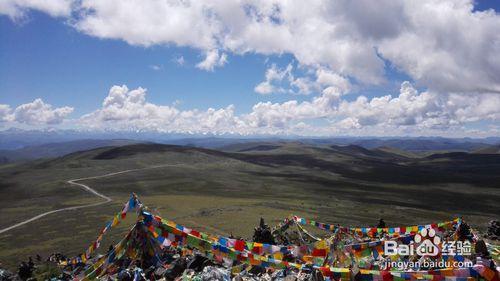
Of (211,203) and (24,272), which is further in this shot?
(211,203)

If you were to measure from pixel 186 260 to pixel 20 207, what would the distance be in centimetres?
8056

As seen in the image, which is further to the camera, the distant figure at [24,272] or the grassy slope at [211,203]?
the grassy slope at [211,203]

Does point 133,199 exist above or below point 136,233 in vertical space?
above

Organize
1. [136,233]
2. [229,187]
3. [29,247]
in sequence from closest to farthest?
[136,233] → [29,247] → [229,187]

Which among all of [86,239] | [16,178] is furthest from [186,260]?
[16,178]

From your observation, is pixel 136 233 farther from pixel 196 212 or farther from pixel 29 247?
pixel 196 212

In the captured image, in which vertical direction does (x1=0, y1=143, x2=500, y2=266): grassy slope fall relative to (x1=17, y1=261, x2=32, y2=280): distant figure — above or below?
below

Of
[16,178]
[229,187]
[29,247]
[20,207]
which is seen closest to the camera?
[29,247]

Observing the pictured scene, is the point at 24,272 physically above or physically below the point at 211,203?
above

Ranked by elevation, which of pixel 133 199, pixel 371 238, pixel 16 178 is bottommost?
pixel 16 178

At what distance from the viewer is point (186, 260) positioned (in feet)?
62.1

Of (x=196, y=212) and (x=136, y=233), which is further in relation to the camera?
(x=196, y=212)

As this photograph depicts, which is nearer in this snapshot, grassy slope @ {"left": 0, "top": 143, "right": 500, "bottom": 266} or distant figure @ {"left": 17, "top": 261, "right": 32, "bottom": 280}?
distant figure @ {"left": 17, "top": 261, "right": 32, "bottom": 280}

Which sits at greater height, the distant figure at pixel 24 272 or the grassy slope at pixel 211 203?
the distant figure at pixel 24 272
